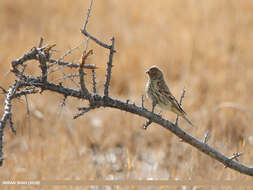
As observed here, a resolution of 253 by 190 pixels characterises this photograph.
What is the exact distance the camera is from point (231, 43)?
8.33 metres

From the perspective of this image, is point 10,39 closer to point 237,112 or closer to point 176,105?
point 237,112

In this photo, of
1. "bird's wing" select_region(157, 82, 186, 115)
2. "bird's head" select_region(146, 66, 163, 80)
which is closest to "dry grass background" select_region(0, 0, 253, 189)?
"bird's wing" select_region(157, 82, 186, 115)

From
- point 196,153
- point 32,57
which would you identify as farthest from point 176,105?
point 32,57

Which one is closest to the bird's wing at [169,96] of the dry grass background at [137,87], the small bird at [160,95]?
the small bird at [160,95]

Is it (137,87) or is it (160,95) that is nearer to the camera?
(160,95)

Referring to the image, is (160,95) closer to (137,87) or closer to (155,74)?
(155,74)

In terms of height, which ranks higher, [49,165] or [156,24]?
[156,24]

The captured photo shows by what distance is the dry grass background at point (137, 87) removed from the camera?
4.72 metres

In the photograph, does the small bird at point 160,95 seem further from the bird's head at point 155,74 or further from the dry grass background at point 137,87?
the dry grass background at point 137,87

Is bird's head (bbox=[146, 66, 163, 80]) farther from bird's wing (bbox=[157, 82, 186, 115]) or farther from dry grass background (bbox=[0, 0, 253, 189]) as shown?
dry grass background (bbox=[0, 0, 253, 189])

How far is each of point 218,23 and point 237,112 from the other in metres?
3.17

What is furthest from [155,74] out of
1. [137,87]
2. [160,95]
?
[137,87]

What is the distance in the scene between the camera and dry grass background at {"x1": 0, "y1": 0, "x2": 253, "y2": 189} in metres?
4.72

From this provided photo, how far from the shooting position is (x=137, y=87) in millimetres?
7309
